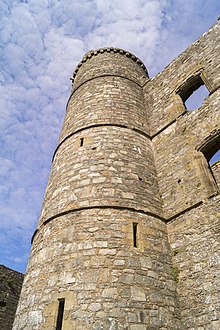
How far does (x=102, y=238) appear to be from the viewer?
182 inches

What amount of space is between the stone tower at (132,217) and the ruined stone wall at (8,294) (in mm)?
5092

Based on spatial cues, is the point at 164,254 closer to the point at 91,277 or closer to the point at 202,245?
the point at 202,245

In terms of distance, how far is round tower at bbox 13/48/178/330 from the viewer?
13.0ft

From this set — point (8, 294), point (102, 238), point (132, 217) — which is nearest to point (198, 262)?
point (132, 217)

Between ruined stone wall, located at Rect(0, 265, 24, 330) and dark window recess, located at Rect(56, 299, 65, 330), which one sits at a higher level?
ruined stone wall, located at Rect(0, 265, 24, 330)

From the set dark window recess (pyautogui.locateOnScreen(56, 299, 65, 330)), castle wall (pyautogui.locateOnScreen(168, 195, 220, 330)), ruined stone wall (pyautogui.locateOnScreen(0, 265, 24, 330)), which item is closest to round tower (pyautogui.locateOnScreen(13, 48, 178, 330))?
dark window recess (pyautogui.locateOnScreen(56, 299, 65, 330))

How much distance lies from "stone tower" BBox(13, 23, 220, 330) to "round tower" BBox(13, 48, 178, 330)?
Answer: 19mm

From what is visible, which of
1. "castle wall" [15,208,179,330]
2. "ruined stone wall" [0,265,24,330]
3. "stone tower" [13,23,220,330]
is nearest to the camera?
"castle wall" [15,208,179,330]

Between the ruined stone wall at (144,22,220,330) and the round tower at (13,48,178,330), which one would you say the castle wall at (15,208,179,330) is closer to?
the round tower at (13,48,178,330)

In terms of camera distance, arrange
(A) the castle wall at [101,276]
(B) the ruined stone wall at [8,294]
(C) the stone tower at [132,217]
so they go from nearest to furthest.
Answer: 1. (A) the castle wall at [101,276]
2. (C) the stone tower at [132,217]
3. (B) the ruined stone wall at [8,294]

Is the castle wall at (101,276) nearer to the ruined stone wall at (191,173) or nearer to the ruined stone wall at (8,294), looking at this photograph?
the ruined stone wall at (191,173)

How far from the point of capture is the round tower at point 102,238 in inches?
156

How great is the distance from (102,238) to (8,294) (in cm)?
698

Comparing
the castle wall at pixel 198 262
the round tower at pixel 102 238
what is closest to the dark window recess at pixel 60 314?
the round tower at pixel 102 238
